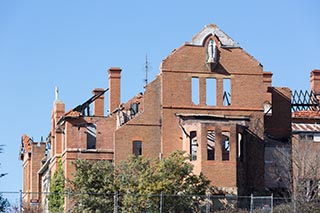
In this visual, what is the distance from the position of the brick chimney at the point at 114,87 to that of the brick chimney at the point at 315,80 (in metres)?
16.6

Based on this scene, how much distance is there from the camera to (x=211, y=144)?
72.2 metres

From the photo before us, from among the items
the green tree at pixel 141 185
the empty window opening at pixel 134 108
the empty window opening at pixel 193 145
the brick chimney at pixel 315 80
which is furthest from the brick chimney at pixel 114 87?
the brick chimney at pixel 315 80

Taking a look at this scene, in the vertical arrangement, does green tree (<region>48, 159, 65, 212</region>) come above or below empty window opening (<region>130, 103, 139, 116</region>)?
below

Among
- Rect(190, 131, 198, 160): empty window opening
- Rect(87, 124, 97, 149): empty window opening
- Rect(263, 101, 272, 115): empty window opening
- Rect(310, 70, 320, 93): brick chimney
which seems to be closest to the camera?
Rect(190, 131, 198, 160): empty window opening

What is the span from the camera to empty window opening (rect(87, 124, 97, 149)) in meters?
76.9

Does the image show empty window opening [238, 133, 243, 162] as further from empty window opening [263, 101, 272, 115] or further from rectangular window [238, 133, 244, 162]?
empty window opening [263, 101, 272, 115]

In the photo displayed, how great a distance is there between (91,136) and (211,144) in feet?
31.5

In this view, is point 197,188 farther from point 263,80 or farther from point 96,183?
point 263,80

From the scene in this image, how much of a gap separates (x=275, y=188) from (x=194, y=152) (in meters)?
6.39

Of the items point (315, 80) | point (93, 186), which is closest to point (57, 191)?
point (93, 186)

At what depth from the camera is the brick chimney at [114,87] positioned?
79.8 m

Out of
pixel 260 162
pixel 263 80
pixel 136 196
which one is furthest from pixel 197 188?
pixel 263 80

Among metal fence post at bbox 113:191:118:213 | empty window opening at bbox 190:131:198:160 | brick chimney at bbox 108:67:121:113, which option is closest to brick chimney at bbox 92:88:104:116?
brick chimney at bbox 108:67:121:113

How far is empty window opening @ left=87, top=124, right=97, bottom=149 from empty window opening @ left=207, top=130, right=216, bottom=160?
8.81 metres
